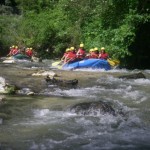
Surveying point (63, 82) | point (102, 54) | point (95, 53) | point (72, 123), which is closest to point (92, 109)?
point (72, 123)

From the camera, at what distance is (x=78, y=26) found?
20812 mm

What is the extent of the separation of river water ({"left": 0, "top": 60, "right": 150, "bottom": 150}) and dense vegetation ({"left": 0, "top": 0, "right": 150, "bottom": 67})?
6.27 metres

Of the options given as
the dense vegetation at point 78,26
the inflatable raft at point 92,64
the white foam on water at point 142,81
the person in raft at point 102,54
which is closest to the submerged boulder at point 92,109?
the white foam on water at point 142,81

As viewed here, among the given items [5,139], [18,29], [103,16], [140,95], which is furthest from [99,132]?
[18,29]

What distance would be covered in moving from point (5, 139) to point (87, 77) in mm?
7986

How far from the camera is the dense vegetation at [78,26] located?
55.8ft

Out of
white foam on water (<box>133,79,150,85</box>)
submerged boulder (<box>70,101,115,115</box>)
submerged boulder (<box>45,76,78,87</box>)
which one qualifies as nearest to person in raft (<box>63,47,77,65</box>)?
white foam on water (<box>133,79,150,85</box>)

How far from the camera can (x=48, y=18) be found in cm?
2578

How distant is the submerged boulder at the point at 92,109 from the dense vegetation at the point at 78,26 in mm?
8375

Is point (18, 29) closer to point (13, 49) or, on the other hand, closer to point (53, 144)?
point (13, 49)

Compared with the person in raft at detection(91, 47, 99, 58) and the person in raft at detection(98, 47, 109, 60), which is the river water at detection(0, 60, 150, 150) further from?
the person in raft at detection(91, 47, 99, 58)

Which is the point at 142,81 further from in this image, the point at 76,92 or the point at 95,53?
the point at 95,53

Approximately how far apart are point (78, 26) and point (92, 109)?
12.8 metres

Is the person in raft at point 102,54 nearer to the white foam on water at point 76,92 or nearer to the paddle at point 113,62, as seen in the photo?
the paddle at point 113,62
